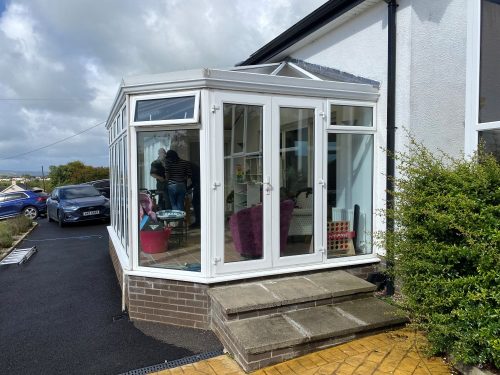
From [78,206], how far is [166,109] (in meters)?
10.7

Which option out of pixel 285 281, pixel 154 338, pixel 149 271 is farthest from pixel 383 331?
pixel 149 271

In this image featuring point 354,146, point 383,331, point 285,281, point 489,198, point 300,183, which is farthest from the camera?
point 354,146

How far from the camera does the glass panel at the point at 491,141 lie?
397 cm

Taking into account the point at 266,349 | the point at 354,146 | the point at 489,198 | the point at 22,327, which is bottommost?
the point at 22,327

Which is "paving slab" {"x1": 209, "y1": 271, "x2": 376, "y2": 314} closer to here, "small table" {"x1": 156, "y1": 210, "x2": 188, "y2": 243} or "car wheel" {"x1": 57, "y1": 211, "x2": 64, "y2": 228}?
"small table" {"x1": 156, "y1": 210, "x2": 188, "y2": 243}

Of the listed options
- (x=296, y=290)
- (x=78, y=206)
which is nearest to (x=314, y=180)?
(x=296, y=290)

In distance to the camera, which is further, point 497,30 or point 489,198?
point 497,30

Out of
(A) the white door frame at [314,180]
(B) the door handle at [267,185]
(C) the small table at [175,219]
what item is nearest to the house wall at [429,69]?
(A) the white door frame at [314,180]

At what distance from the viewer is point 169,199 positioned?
15.5ft

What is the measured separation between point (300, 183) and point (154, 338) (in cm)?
241

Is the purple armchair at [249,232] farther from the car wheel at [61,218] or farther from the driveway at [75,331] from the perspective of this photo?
the car wheel at [61,218]

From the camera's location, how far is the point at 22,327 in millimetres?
4484

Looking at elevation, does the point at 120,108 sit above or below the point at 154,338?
above

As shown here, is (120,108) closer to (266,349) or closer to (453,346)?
(266,349)
